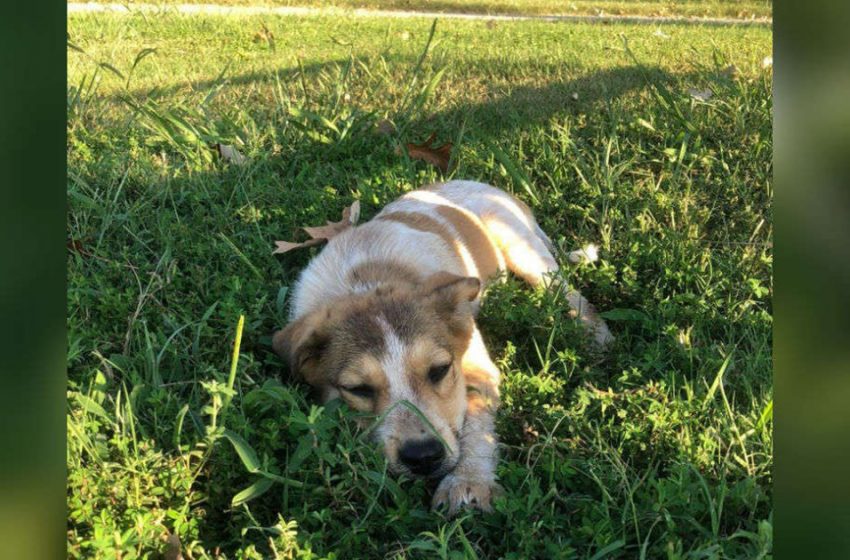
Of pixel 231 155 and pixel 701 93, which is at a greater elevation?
pixel 701 93

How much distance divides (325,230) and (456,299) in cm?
126

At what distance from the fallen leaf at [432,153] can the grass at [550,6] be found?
5.91 metres

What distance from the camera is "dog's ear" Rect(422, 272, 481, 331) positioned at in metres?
3.40

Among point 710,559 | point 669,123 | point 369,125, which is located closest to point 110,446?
point 710,559

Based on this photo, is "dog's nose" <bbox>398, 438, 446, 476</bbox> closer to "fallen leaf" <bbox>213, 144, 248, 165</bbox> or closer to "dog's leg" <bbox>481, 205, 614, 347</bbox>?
"dog's leg" <bbox>481, 205, 614, 347</bbox>

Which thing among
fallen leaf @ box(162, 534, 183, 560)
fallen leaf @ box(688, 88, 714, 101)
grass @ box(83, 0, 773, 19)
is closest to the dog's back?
fallen leaf @ box(162, 534, 183, 560)

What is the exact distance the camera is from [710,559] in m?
2.12

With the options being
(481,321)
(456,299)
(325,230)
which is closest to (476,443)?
(456,299)

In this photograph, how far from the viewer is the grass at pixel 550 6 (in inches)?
407

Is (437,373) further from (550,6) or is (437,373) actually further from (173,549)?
(550,6)

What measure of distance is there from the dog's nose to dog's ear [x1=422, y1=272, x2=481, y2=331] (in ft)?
2.21

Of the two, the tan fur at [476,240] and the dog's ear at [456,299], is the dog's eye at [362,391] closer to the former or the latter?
the dog's ear at [456,299]

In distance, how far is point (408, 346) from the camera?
10.4 feet
